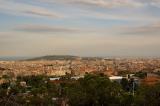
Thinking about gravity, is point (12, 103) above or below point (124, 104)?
above

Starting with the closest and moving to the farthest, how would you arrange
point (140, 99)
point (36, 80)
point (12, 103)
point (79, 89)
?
1. point (12, 103)
2. point (140, 99)
3. point (79, 89)
4. point (36, 80)

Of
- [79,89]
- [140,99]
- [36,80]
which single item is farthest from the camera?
[36,80]

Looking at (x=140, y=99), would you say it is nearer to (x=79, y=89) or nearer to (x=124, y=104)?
(x=124, y=104)

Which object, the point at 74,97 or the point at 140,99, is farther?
the point at 74,97

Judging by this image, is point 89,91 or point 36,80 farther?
point 36,80

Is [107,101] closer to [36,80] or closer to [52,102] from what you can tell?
[52,102]

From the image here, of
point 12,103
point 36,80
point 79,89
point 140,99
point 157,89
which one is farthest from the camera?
point 36,80

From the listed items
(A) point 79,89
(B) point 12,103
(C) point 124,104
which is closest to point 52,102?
(A) point 79,89

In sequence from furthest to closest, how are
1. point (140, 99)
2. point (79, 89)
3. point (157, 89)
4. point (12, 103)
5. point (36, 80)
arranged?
1. point (36, 80)
2. point (79, 89)
3. point (157, 89)
4. point (140, 99)
5. point (12, 103)

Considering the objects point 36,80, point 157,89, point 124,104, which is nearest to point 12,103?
point 124,104
